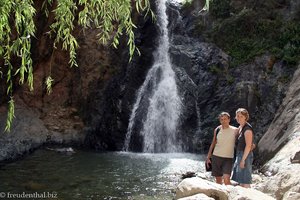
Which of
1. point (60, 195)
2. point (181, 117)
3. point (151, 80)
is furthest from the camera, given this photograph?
point (151, 80)

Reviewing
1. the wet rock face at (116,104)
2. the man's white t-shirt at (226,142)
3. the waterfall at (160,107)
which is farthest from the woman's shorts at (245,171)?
the wet rock face at (116,104)

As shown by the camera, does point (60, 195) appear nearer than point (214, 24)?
Yes

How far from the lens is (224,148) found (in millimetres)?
A: 6973

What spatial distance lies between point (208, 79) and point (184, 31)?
3884 millimetres

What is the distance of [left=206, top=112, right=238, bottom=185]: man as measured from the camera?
696 centimetres

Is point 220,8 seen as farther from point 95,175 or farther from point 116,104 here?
point 95,175

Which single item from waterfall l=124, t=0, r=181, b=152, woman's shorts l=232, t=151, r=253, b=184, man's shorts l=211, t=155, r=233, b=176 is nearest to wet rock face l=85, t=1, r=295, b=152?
waterfall l=124, t=0, r=181, b=152

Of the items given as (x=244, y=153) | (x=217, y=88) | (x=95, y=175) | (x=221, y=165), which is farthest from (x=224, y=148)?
(x=217, y=88)

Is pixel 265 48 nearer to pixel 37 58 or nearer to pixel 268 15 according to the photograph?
pixel 268 15

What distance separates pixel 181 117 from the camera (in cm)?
1703

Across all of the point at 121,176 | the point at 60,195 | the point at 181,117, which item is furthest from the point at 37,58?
the point at 60,195

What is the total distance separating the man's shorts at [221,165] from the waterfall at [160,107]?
9.07 m

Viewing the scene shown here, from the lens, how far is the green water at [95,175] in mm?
8703

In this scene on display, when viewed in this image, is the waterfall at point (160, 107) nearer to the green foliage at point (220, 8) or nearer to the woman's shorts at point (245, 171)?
the green foliage at point (220, 8)
